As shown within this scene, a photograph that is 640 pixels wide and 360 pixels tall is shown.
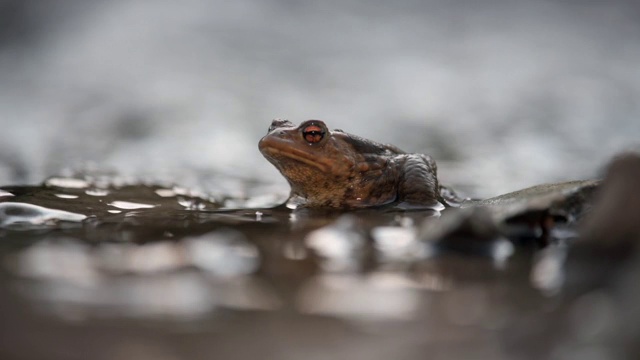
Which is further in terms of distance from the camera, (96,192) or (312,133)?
(96,192)

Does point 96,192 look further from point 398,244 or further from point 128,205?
point 398,244

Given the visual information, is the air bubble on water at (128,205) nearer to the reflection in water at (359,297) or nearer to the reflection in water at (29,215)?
the reflection in water at (29,215)

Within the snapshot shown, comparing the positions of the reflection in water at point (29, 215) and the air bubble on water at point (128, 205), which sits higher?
the air bubble on water at point (128, 205)

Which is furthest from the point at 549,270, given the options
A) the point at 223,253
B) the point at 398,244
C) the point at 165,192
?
the point at 165,192

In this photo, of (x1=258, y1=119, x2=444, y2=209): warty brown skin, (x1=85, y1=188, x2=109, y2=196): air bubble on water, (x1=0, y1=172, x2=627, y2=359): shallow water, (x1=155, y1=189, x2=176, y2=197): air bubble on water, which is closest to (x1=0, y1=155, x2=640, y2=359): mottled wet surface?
(x1=0, y1=172, x2=627, y2=359): shallow water

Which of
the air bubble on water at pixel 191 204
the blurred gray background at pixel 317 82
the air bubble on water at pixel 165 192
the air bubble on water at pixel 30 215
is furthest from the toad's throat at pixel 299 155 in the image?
the blurred gray background at pixel 317 82

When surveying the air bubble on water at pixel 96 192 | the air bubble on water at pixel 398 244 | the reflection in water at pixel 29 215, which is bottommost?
the air bubble on water at pixel 398 244

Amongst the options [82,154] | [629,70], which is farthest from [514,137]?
[82,154]
